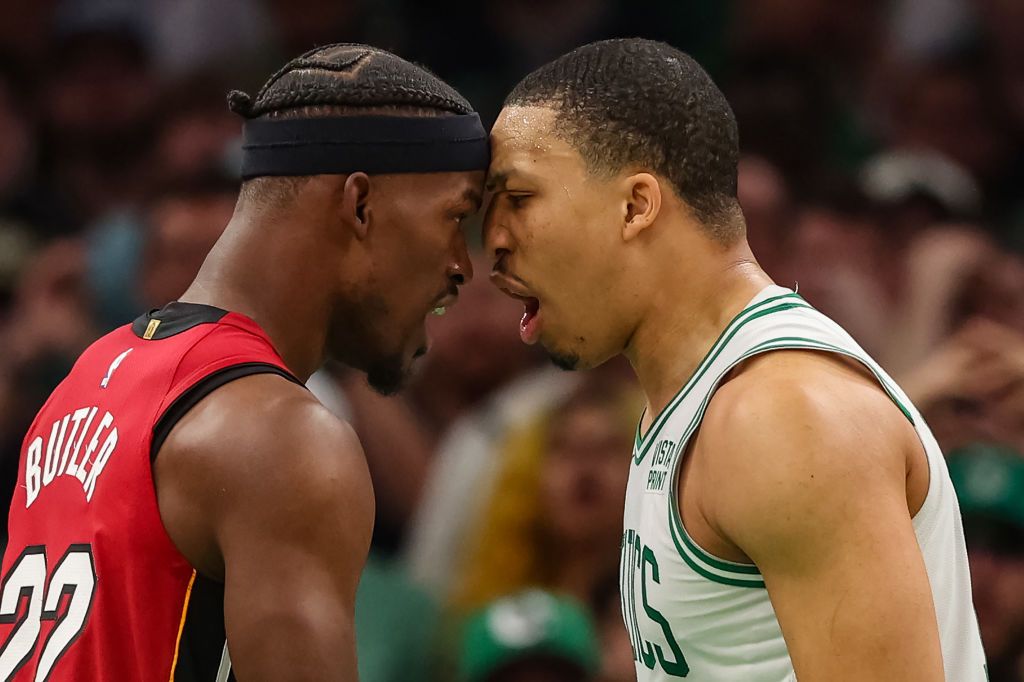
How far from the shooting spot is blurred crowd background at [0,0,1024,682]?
216 inches

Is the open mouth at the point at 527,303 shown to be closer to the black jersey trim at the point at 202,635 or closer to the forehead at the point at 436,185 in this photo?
the forehead at the point at 436,185

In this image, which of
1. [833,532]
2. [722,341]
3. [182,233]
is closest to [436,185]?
[722,341]

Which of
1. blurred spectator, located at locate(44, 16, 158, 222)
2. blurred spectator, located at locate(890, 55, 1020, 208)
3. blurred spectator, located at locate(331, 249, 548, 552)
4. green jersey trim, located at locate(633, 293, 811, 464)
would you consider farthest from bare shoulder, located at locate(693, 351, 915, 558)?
blurred spectator, located at locate(44, 16, 158, 222)

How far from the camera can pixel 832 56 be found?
27.4ft

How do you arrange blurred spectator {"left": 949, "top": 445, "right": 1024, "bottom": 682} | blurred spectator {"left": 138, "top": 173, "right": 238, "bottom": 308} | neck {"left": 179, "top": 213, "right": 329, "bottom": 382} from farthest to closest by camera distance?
blurred spectator {"left": 138, "top": 173, "right": 238, "bottom": 308} → blurred spectator {"left": 949, "top": 445, "right": 1024, "bottom": 682} → neck {"left": 179, "top": 213, "right": 329, "bottom": 382}

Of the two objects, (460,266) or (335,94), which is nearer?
(335,94)

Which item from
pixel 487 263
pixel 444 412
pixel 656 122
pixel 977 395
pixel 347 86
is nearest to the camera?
pixel 656 122

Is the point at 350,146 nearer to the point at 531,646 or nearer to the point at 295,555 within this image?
the point at 295,555

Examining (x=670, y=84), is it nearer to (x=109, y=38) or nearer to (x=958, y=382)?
(x=958, y=382)

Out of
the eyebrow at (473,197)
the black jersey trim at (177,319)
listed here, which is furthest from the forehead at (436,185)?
the black jersey trim at (177,319)

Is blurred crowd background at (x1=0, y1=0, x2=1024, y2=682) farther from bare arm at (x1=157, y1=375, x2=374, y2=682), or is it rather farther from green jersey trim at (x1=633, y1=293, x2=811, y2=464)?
bare arm at (x1=157, y1=375, x2=374, y2=682)

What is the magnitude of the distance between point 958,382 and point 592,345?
2.34 metres

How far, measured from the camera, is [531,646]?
5.34 metres

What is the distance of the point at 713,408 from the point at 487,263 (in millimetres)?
4014
